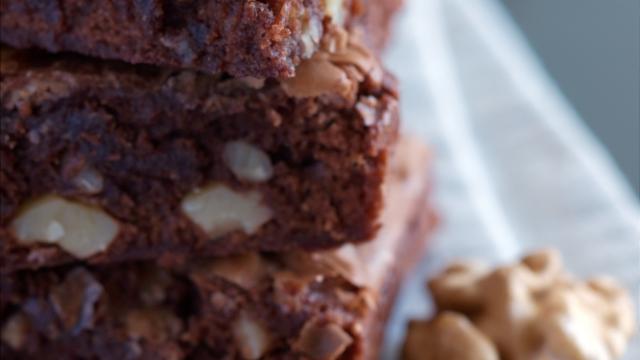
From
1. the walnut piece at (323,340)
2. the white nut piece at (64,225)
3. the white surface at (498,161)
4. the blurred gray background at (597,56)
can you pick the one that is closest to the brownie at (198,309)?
the walnut piece at (323,340)

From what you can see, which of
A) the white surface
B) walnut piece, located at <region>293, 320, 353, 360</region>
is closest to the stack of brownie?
walnut piece, located at <region>293, 320, 353, 360</region>

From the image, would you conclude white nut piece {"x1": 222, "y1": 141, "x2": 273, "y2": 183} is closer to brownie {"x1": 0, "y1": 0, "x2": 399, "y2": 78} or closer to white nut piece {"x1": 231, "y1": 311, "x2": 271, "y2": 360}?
brownie {"x1": 0, "y1": 0, "x2": 399, "y2": 78}

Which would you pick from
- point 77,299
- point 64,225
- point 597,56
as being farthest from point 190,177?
point 597,56

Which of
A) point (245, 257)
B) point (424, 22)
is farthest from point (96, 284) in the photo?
point (424, 22)

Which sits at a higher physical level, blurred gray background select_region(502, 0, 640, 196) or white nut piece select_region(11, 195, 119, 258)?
white nut piece select_region(11, 195, 119, 258)

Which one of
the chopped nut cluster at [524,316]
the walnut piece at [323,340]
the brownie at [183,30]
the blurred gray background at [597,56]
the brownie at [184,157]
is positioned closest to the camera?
the brownie at [183,30]

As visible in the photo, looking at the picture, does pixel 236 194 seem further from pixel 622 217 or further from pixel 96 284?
pixel 622 217

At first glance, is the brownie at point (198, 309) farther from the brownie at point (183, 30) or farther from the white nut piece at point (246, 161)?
the brownie at point (183, 30)

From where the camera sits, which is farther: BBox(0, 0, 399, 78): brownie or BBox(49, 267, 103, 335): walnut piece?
BBox(49, 267, 103, 335): walnut piece

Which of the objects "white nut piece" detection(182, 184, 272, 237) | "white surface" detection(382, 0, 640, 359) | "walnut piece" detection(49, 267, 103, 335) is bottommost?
"walnut piece" detection(49, 267, 103, 335)
